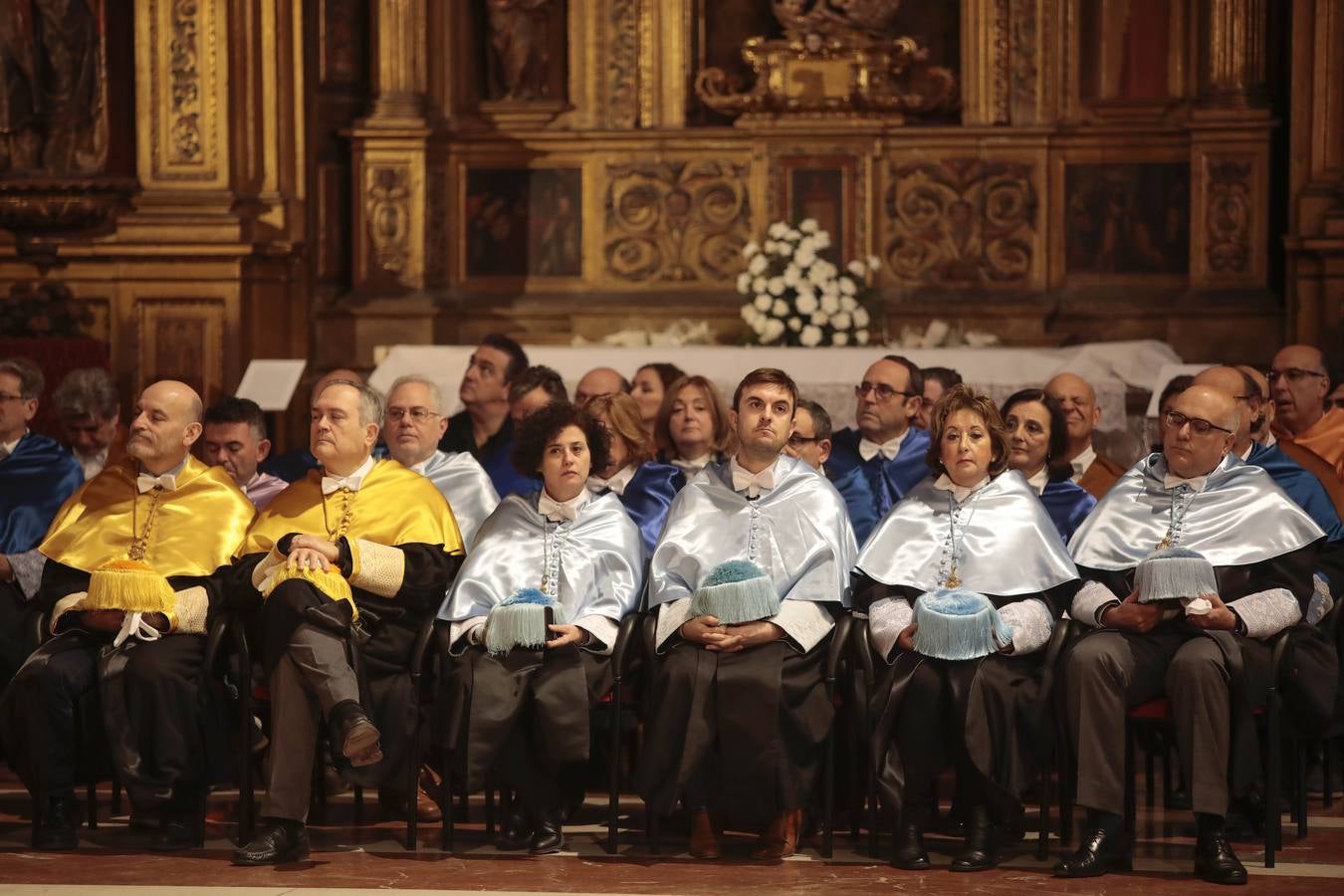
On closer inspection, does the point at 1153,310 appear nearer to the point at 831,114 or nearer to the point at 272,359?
the point at 831,114

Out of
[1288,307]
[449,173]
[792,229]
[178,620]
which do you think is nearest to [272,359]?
[449,173]

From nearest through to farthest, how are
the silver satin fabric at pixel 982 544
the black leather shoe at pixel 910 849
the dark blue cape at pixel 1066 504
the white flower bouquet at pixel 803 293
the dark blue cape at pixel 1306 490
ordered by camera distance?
the black leather shoe at pixel 910 849, the silver satin fabric at pixel 982 544, the dark blue cape at pixel 1306 490, the dark blue cape at pixel 1066 504, the white flower bouquet at pixel 803 293

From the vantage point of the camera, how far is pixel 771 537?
626 centimetres

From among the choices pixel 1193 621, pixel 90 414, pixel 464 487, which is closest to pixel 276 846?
pixel 464 487

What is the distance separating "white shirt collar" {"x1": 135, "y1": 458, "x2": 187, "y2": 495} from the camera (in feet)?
21.4

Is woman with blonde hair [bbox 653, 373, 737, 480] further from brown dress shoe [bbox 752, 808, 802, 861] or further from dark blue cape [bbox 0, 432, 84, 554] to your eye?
dark blue cape [bbox 0, 432, 84, 554]

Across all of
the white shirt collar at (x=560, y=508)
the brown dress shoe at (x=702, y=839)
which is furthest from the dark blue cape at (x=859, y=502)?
the brown dress shoe at (x=702, y=839)

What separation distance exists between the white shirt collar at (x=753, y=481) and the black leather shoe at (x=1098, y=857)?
1.46m

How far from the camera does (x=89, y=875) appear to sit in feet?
18.8

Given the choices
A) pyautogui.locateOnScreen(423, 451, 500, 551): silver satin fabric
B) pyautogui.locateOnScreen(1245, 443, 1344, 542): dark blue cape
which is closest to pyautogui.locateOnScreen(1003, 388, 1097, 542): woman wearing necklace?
pyautogui.locateOnScreen(1245, 443, 1344, 542): dark blue cape

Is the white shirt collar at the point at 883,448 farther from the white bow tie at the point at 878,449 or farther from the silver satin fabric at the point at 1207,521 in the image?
the silver satin fabric at the point at 1207,521

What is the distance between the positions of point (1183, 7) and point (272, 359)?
544 cm

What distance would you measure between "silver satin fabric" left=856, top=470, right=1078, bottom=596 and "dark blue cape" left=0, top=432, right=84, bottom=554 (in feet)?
9.48

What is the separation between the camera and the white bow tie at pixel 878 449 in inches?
300
